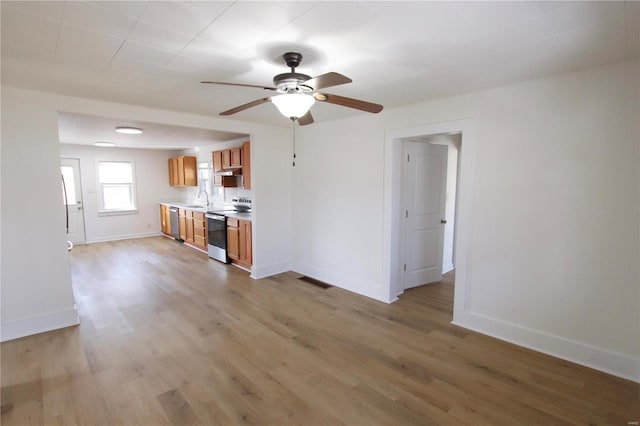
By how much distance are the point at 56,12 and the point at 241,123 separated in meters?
2.83

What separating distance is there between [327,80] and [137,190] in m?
7.82

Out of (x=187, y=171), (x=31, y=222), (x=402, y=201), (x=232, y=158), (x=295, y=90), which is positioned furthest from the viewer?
(x=187, y=171)

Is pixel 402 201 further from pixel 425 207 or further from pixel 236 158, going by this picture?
pixel 236 158

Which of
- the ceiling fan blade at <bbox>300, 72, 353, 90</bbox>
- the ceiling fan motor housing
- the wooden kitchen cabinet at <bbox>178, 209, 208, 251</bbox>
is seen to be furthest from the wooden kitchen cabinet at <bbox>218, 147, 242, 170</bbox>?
the ceiling fan blade at <bbox>300, 72, 353, 90</bbox>

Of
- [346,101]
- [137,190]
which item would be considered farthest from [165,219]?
[346,101]

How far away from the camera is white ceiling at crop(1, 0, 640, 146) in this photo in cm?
160

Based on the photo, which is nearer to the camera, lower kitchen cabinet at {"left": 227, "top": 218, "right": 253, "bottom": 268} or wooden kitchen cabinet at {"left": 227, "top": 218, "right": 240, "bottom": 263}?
lower kitchen cabinet at {"left": 227, "top": 218, "right": 253, "bottom": 268}

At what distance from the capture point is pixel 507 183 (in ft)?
9.55

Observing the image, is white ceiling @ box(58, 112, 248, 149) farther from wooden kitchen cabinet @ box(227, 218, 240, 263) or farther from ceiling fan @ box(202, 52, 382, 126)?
ceiling fan @ box(202, 52, 382, 126)

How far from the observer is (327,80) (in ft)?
6.07

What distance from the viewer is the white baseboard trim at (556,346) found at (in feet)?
7.87

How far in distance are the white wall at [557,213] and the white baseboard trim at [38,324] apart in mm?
4144

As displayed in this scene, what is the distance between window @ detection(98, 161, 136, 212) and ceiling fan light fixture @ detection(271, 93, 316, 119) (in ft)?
24.2

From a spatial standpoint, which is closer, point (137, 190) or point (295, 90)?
point (295, 90)
